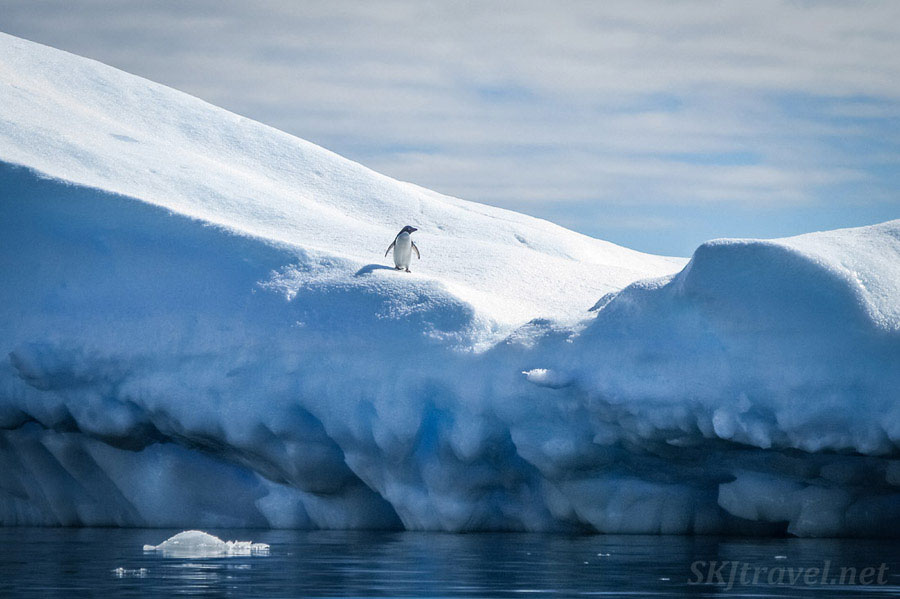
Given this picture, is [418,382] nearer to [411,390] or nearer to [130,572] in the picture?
[411,390]

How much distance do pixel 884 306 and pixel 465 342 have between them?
3690 millimetres

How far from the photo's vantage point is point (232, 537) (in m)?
10.9

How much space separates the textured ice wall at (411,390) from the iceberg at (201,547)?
6.76ft

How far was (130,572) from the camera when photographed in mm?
7375

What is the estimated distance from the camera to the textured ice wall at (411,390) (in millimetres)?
9891

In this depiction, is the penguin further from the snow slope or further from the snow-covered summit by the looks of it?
the snow slope

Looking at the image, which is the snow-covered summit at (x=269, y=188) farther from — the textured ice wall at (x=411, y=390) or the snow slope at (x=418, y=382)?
the textured ice wall at (x=411, y=390)

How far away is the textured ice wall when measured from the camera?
989 centimetres

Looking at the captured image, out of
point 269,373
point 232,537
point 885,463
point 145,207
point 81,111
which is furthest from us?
point 81,111

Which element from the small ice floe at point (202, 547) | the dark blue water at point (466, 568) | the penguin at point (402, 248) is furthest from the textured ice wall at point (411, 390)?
the small ice floe at point (202, 547)

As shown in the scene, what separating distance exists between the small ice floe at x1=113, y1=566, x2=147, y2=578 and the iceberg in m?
1.24

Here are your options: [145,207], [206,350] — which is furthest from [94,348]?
[145,207]

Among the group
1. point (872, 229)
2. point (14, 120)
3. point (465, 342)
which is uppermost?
point (14, 120)

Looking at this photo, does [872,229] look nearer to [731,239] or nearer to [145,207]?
[731,239]
